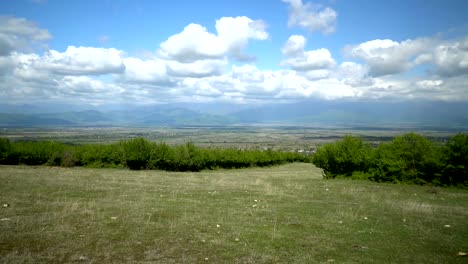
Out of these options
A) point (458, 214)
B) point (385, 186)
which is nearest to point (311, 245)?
point (458, 214)

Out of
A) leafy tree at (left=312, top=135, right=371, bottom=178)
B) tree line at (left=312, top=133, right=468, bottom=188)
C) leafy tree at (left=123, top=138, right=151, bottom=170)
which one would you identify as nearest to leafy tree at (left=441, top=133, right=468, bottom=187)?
tree line at (left=312, top=133, right=468, bottom=188)

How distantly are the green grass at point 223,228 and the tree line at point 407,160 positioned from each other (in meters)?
7.75

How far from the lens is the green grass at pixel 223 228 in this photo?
11.4 m

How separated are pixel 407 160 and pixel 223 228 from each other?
973 inches

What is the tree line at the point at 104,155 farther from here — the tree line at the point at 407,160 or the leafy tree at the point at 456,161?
the leafy tree at the point at 456,161

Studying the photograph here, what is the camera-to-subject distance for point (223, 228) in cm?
1484

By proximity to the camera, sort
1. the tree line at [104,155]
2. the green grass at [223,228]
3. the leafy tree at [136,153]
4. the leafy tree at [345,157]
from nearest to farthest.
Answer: the green grass at [223,228], the leafy tree at [345,157], the tree line at [104,155], the leafy tree at [136,153]

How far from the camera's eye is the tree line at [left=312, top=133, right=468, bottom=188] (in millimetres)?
30453

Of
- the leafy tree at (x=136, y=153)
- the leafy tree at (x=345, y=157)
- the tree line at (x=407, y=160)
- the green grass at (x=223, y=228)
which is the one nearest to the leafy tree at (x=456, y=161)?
the tree line at (x=407, y=160)

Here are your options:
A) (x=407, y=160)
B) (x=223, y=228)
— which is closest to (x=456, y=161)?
(x=407, y=160)

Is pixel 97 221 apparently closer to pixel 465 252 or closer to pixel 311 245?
pixel 311 245

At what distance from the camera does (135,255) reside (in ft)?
36.9

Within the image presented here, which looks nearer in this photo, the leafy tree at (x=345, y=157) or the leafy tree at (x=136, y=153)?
the leafy tree at (x=345, y=157)

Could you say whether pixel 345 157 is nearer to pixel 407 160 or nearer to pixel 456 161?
pixel 407 160
